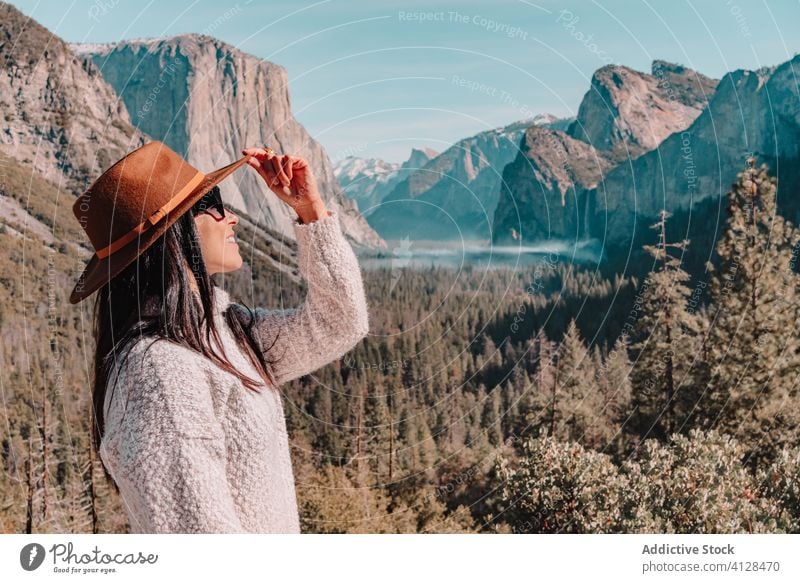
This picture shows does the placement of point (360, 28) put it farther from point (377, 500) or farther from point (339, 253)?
point (377, 500)

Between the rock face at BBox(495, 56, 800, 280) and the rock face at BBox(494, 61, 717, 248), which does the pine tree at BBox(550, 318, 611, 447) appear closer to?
the rock face at BBox(495, 56, 800, 280)

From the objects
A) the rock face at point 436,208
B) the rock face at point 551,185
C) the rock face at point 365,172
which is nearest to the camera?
the rock face at point 365,172

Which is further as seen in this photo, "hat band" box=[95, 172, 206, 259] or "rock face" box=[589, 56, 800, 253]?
"rock face" box=[589, 56, 800, 253]

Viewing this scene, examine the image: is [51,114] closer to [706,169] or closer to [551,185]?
[551,185]

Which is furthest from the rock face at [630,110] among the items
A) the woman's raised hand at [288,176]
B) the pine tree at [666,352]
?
the woman's raised hand at [288,176]

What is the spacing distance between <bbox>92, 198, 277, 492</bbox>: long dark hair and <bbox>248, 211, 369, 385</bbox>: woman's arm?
0.36 m

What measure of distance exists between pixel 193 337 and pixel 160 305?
0.12m

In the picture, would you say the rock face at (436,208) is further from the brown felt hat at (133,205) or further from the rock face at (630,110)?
the rock face at (630,110)

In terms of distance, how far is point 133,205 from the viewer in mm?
1979

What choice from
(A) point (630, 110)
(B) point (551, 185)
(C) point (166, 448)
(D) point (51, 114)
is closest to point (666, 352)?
(C) point (166, 448)

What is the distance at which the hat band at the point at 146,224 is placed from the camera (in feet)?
6.44

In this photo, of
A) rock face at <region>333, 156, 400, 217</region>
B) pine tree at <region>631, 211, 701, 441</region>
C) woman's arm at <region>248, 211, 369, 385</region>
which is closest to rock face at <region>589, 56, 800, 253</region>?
pine tree at <region>631, 211, 701, 441</region>

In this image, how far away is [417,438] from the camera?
4741 cm

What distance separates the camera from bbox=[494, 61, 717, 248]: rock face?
126m
